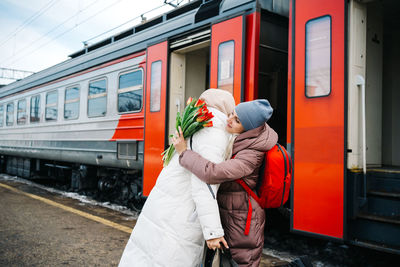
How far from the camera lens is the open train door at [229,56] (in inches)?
158

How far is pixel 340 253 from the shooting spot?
13.2 ft

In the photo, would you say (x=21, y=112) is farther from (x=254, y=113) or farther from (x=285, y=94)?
(x=254, y=113)

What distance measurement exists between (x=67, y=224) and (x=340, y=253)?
3.55 meters

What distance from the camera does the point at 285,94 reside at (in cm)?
520

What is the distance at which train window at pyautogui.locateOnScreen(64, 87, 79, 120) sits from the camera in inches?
302

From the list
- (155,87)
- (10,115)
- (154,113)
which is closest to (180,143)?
(154,113)

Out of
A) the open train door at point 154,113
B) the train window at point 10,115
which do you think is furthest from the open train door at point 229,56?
the train window at point 10,115

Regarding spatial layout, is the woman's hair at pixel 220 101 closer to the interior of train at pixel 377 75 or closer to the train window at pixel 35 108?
the interior of train at pixel 377 75

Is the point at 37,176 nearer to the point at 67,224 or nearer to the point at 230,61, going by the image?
the point at 67,224

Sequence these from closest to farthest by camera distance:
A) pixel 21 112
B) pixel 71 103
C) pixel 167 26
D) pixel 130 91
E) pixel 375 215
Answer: pixel 375 215
pixel 167 26
pixel 130 91
pixel 71 103
pixel 21 112

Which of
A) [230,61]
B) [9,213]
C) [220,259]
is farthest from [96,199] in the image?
[220,259]

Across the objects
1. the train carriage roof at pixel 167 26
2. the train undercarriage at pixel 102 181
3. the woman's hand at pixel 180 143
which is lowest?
the train undercarriage at pixel 102 181

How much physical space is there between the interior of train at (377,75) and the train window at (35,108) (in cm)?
845

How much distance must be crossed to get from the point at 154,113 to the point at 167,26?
1.34 m
